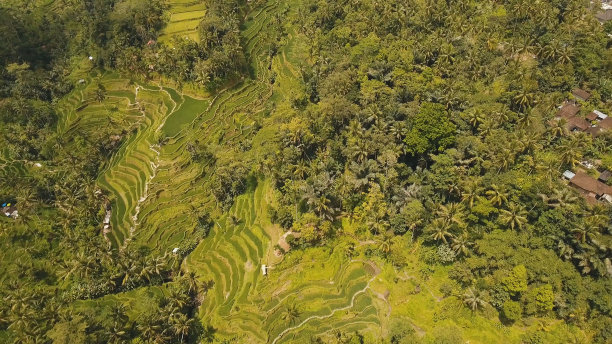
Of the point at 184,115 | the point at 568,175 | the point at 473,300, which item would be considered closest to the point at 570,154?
the point at 568,175

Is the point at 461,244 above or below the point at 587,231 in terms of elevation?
below

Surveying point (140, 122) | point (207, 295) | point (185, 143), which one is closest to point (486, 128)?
point (207, 295)

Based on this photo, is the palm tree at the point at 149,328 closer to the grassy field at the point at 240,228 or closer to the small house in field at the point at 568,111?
the grassy field at the point at 240,228

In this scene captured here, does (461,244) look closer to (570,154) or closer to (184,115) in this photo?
(570,154)

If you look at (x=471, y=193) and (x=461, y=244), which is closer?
(x=461, y=244)

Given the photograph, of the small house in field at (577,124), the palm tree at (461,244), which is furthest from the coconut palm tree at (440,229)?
the small house in field at (577,124)
